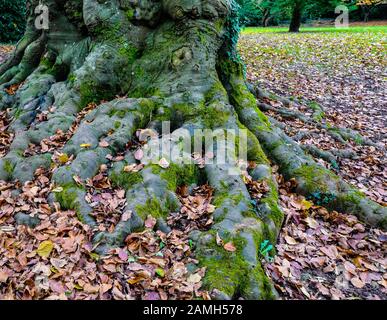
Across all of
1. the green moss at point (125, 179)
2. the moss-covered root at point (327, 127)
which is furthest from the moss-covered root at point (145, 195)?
the moss-covered root at point (327, 127)

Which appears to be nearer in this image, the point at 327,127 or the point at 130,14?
the point at 130,14

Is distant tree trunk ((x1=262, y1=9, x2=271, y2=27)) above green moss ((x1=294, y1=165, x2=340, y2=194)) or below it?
above

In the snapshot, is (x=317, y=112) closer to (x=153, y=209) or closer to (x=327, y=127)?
(x=327, y=127)

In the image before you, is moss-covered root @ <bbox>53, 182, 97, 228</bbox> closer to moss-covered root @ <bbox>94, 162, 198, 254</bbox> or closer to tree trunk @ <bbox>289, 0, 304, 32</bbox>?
moss-covered root @ <bbox>94, 162, 198, 254</bbox>

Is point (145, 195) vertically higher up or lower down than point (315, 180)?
higher up

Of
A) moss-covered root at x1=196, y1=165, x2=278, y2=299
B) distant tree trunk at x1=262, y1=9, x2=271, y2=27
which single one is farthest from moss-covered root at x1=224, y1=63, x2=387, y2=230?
distant tree trunk at x1=262, y1=9, x2=271, y2=27

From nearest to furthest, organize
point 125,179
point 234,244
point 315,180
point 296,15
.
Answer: point 234,244 → point 125,179 → point 315,180 → point 296,15

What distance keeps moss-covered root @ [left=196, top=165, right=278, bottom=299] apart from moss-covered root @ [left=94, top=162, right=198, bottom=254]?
0.39 m

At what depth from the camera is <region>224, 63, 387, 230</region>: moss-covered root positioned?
14.6 ft

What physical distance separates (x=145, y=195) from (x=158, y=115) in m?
1.44

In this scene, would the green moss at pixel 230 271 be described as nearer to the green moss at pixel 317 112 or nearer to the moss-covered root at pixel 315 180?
the moss-covered root at pixel 315 180

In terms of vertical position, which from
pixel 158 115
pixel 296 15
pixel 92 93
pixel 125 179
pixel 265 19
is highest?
pixel 296 15

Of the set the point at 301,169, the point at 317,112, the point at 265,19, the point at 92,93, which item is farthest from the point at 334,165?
the point at 265,19

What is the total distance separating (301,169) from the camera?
4.90 m
